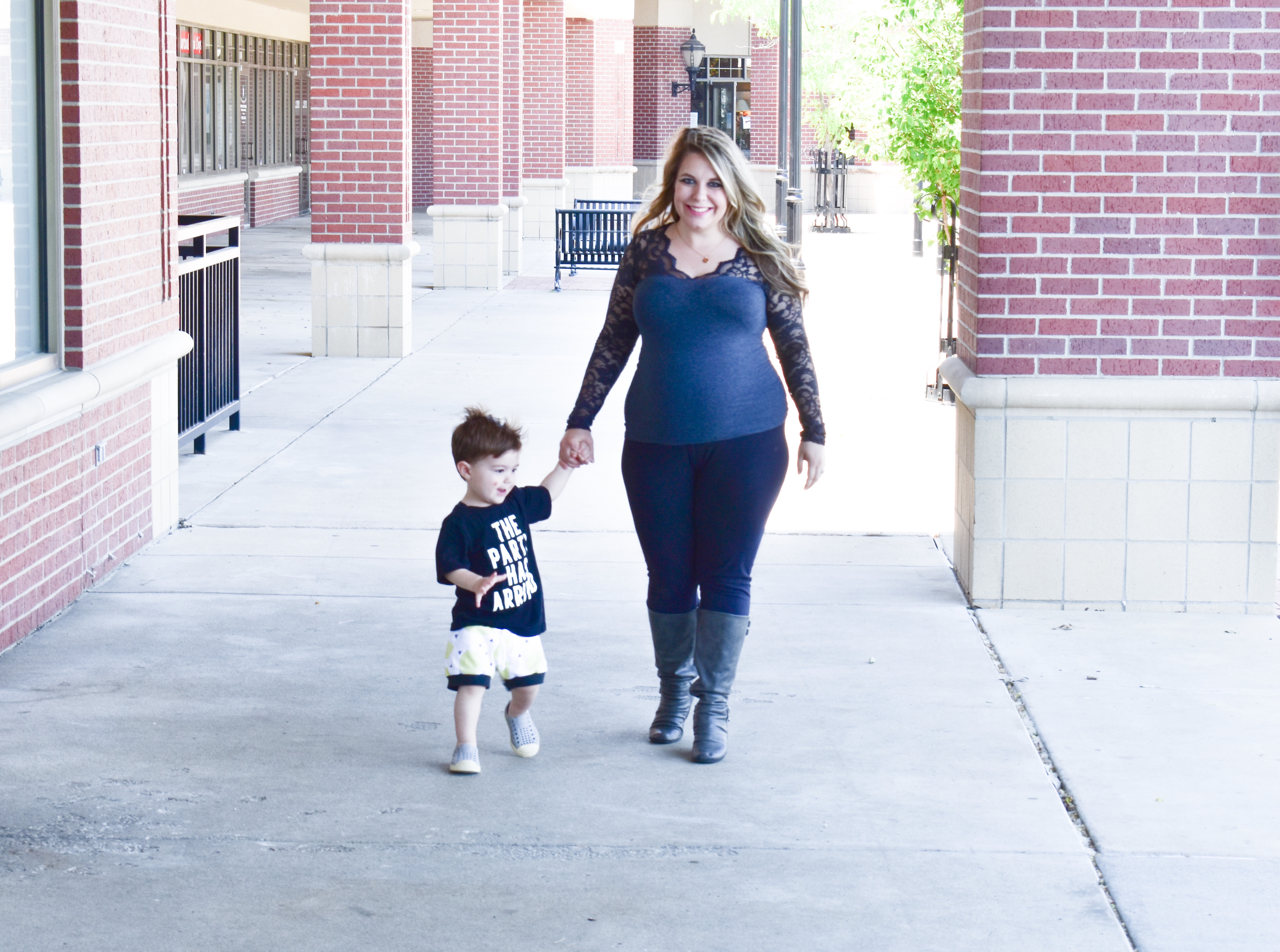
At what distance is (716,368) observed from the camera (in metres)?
4.53

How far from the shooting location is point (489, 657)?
4492mm

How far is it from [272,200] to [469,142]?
1290cm

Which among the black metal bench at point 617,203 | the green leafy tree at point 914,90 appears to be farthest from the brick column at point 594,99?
the green leafy tree at point 914,90

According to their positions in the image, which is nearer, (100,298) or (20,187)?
(20,187)

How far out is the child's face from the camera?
172 inches

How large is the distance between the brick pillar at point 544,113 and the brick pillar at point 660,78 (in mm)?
15865

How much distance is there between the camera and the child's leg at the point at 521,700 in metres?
4.60

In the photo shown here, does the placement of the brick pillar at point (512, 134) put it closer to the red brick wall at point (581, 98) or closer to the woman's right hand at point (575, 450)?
the red brick wall at point (581, 98)

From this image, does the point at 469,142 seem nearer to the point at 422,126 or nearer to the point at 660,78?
the point at 422,126

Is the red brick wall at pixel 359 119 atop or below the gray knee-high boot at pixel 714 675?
atop

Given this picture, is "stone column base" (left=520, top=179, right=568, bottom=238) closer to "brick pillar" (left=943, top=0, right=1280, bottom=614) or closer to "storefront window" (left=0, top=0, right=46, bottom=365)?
"storefront window" (left=0, top=0, right=46, bottom=365)

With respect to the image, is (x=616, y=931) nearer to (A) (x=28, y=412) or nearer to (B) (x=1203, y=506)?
(A) (x=28, y=412)

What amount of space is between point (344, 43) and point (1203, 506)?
8.78 metres

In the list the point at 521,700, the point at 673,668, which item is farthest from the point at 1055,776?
the point at 521,700
